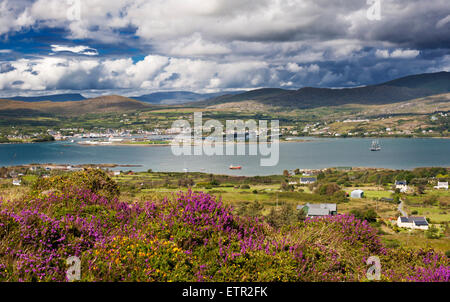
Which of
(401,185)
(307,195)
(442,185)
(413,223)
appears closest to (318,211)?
(413,223)

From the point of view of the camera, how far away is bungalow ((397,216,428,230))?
3044 centimetres

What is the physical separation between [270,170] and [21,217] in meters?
68.3

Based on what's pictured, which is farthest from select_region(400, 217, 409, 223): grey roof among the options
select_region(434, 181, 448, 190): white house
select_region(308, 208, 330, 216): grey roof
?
select_region(434, 181, 448, 190): white house

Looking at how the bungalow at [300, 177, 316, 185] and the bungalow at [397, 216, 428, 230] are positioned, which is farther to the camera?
the bungalow at [300, 177, 316, 185]

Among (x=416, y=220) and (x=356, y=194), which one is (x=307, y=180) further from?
(x=416, y=220)

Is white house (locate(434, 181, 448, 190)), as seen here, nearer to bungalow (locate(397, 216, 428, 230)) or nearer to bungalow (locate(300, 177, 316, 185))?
bungalow (locate(300, 177, 316, 185))

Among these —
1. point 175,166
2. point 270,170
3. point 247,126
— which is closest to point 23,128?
point 247,126

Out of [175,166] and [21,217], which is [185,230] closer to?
[21,217]

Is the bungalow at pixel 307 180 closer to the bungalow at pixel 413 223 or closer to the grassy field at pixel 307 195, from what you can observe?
the grassy field at pixel 307 195

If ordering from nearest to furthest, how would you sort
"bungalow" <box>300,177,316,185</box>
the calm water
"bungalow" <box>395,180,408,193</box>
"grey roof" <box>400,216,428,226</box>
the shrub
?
the shrub
"grey roof" <box>400,216,428,226</box>
"bungalow" <box>395,180,408,193</box>
"bungalow" <box>300,177,316,185</box>
the calm water

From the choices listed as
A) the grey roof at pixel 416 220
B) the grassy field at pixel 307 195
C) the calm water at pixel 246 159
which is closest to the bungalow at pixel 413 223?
the grey roof at pixel 416 220
